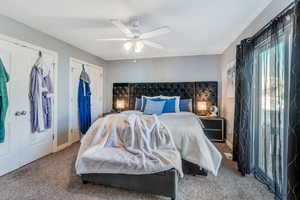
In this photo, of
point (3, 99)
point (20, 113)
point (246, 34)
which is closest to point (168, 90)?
point (246, 34)

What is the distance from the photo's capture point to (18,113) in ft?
8.98

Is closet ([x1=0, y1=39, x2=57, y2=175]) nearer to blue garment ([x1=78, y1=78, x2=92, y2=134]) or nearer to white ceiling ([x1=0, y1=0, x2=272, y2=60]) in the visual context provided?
white ceiling ([x1=0, y1=0, x2=272, y2=60])

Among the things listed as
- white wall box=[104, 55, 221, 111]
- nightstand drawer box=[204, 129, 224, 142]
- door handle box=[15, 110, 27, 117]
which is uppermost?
white wall box=[104, 55, 221, 111]

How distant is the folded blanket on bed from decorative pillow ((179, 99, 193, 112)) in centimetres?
195

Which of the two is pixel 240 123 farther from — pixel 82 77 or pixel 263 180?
pixel 82 77

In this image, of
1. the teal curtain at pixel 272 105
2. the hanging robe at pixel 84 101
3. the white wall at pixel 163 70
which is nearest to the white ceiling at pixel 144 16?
the teal curtain at pixel 272 105

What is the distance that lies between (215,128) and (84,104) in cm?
342

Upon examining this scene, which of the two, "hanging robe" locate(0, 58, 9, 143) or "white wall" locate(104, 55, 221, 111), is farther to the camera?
"white wall" locate(104, 55, 221, 111)

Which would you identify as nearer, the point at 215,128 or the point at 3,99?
the point at 3,99

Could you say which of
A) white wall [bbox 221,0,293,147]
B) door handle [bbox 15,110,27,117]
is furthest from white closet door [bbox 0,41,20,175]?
white wall [bbox 221,0,293,147]

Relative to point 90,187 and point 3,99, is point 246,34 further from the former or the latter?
point 3,99

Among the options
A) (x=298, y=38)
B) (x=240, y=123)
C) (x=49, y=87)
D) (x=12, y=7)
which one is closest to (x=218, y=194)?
(x=240, y=123)

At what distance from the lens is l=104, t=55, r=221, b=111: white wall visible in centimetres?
480

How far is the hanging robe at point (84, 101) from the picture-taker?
4.26m
